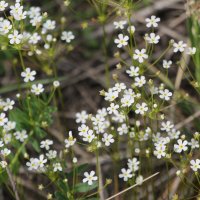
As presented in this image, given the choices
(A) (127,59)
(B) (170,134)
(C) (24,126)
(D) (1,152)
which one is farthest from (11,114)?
(A) (127,59)

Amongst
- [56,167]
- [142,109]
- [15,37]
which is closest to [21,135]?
[56,167]

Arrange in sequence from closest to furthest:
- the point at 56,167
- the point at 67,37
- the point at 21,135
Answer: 1. the point at 56,167
2. the point at 21,135
3. the point at 67,37

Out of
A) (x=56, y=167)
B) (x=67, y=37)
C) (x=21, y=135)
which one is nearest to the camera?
(x=56, y=167)

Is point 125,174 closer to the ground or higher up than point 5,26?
closer to the ground

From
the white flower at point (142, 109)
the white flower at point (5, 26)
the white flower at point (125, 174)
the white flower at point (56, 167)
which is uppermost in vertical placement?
the white flower at point (5, 26)

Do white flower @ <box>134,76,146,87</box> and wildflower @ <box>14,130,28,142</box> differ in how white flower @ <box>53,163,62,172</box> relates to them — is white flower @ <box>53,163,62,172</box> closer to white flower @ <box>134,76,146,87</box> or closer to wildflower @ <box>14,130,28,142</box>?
wildflower @ <box>14,130,28,142</box>

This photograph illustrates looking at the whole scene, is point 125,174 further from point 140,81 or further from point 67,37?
point 67,37

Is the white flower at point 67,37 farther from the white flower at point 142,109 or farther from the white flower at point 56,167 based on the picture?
the white flower at point 56,167

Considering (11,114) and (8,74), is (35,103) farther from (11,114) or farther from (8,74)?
(8,74)

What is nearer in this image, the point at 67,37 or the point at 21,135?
the point at 21,135

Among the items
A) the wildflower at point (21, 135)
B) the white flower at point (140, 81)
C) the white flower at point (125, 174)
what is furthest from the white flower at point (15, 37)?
the white flower at point (125, 174)

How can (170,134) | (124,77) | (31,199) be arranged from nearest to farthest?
(170,134), (31,199), (124,77)
